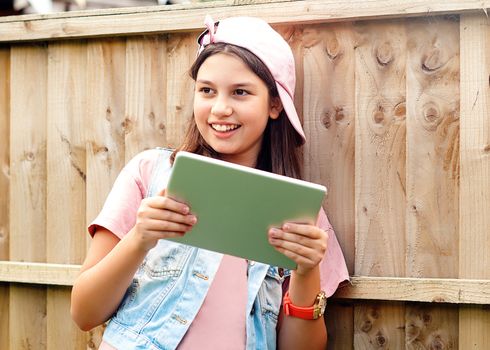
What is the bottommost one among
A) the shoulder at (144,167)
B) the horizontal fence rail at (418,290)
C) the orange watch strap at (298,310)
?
the orange watch strap at (298,310)

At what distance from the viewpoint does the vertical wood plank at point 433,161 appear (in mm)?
2331

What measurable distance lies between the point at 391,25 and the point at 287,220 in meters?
0.87

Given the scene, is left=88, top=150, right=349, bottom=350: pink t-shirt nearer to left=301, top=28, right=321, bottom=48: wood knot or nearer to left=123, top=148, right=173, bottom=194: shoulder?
left=123, top=148, right=173, bottom=194: shoulder

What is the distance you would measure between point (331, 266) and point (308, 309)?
0.25m

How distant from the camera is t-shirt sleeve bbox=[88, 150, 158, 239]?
2.20 meters

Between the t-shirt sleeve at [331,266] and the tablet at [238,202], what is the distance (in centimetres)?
44

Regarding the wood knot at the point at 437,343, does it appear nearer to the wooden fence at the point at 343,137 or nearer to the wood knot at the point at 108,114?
the wooden fence at the point at 343,137

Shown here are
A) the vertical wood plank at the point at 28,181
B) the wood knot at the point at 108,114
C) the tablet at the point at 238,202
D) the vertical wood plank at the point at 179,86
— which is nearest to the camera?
the tablet at the point at 238,202

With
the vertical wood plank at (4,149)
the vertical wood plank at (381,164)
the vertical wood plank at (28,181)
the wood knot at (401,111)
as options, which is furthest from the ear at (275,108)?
the vertical wood plank at (4,149)

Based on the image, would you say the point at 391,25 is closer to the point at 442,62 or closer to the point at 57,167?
the point at 442,62

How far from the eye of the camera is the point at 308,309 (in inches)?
84.6

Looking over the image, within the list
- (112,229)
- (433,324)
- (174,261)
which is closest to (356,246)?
(433,324)

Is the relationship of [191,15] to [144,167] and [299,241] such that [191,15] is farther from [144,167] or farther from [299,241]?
[299,241]

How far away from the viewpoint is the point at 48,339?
9.19 feet
